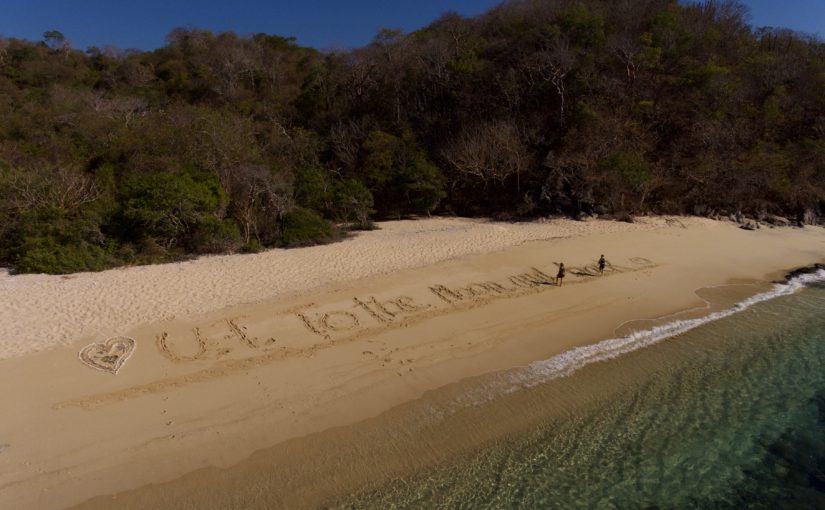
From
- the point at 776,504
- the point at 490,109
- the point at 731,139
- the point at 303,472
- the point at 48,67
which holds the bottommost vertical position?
the point at 776,504

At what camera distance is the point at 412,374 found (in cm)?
899

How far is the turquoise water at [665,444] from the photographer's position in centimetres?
657

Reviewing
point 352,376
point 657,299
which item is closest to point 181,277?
point 352,376

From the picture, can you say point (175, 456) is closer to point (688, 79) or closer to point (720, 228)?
point (720, 228)

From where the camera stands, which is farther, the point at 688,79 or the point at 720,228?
the point at 688,79

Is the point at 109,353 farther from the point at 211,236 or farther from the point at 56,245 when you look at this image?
the point at 56,245

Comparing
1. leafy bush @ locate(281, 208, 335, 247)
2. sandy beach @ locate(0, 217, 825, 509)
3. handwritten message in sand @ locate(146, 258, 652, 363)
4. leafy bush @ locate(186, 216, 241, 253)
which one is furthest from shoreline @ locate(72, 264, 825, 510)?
leafy bush @ locate(186, 216, 241, 253)

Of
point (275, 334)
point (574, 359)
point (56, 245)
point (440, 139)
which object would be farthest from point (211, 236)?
point (440, 139)

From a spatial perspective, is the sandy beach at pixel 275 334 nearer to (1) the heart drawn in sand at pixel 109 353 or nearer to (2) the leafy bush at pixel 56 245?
(1) the heart drawn in sand at pixel 109 353

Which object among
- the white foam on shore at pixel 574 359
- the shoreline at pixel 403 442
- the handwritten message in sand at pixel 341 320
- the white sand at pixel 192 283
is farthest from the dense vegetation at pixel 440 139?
the white foam on shore at pixel 574 359

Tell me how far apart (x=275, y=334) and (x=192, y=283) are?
4186 mm

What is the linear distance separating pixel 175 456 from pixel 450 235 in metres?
13.3

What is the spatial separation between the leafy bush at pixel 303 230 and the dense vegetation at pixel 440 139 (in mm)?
63

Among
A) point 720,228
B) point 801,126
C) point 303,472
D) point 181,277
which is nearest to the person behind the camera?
point 303,472
